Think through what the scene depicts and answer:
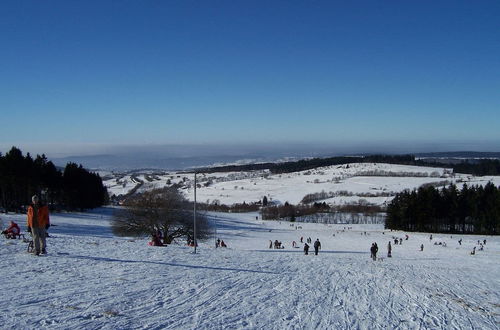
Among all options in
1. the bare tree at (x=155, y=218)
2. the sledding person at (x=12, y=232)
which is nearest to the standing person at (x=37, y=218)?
the sledding person at (x=12, y=232)

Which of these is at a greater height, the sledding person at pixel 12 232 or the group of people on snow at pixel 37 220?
the group of people on snow at pixel 37 220

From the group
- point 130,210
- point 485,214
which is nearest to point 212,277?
point 130,210

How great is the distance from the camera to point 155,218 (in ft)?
107

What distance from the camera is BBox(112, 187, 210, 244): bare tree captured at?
107ft

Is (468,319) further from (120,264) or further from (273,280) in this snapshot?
(120,264)

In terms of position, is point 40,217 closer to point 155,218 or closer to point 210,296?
point 210,296

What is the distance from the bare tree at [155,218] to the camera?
32.7 meters

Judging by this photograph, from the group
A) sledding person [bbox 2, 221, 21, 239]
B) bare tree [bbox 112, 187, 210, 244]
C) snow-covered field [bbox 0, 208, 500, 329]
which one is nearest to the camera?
snow-covered field [bbox 0, 208, 500, 329]

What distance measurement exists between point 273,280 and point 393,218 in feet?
243

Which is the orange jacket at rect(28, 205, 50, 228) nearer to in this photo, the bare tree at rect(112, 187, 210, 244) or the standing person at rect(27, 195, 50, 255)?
the standing person at rect(27, 195, 50, 255)

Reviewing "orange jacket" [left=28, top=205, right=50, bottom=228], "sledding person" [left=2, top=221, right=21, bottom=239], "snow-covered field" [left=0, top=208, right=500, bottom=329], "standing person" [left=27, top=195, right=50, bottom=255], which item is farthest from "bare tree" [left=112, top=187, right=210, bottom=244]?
"orange jacket" [left=28, top=205, right=50, bottom=228]

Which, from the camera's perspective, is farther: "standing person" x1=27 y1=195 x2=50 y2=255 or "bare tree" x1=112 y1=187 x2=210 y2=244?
"bare tree" x1=112 y1=187 x2=210 y2=244

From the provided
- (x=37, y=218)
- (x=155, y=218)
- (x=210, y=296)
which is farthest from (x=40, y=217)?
(x=155, y=218)

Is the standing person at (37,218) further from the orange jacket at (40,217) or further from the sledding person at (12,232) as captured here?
the sledding person at (12,232)
